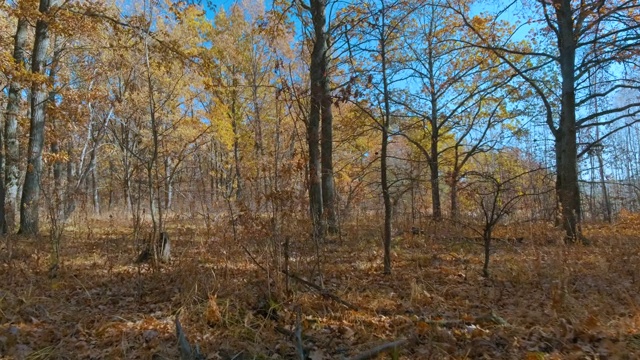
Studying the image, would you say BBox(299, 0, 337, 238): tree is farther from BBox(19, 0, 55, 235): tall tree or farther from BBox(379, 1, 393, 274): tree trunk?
BBox(19, 0, 55, 235): tall tree

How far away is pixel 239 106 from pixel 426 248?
15.7 m

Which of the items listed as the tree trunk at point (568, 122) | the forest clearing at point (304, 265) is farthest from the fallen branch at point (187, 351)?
the tree trunk at point (568, 122)

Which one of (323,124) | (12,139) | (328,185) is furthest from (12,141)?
(328,185)

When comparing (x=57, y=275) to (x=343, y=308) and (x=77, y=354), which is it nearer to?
(x=77, y=354)

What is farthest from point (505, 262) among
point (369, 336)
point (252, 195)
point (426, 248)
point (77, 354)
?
point (77, 354)

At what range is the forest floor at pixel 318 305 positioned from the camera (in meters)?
3.05

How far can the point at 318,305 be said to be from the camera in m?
3.96

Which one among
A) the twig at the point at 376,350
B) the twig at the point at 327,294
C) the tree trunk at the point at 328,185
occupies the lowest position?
the twig at the point at 376,350

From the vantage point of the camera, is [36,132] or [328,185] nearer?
[328,185]

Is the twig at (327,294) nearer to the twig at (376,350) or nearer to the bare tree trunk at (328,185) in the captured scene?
the twig at (376,350)

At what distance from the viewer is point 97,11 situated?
8.21m

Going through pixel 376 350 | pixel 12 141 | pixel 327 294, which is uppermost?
pixel 12 141

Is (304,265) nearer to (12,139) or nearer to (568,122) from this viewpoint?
(568,122)

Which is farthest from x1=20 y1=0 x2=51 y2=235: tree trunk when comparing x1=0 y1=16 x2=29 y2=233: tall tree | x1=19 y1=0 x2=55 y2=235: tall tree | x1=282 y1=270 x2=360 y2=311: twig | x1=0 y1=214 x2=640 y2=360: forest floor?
x1=282 y1=270 x2=360 y2=311: twig
